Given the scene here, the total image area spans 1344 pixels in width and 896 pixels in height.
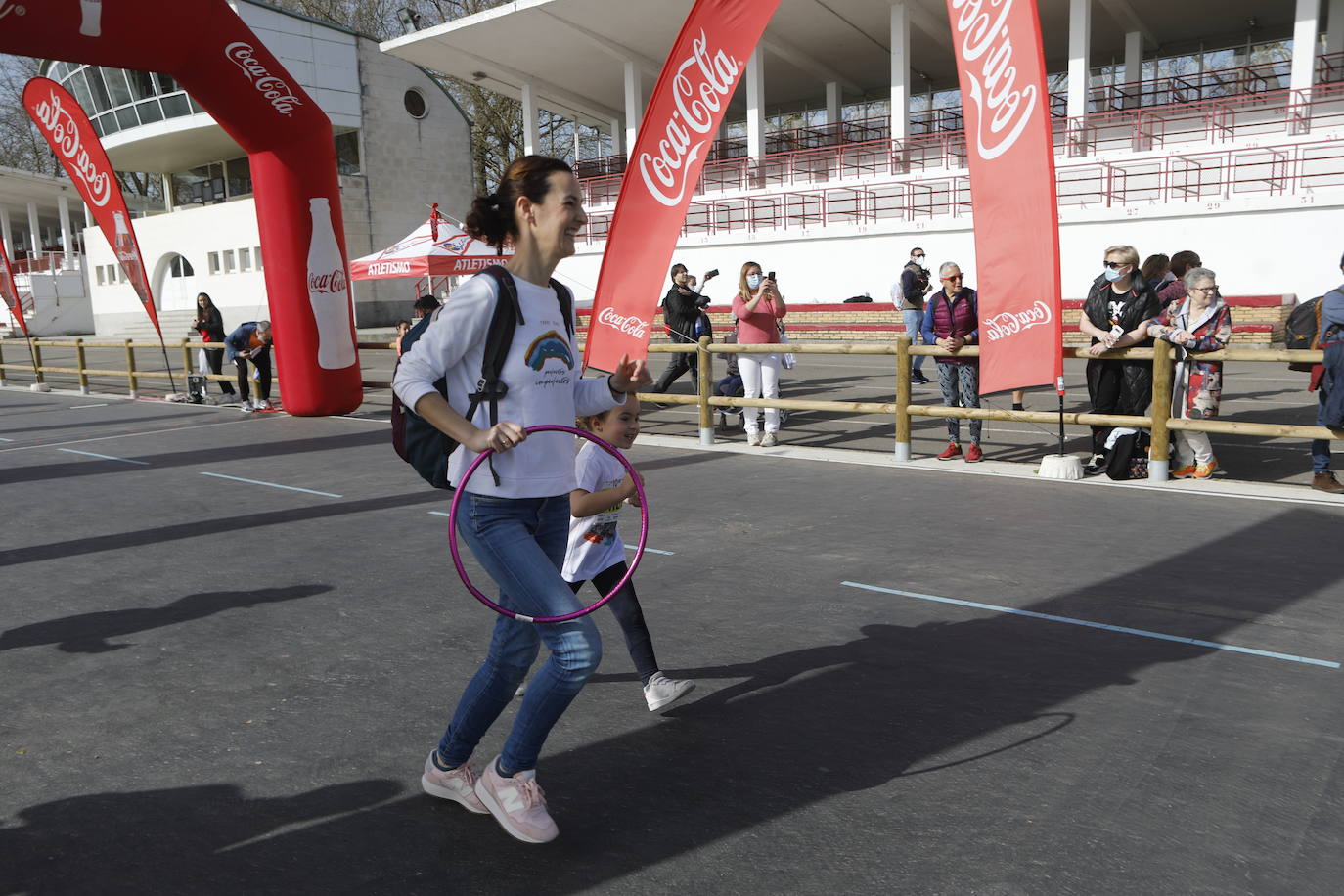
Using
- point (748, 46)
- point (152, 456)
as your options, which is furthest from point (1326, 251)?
point (152, 456)

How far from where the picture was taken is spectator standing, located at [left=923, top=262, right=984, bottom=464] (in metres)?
9.81

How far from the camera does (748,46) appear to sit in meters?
8.39

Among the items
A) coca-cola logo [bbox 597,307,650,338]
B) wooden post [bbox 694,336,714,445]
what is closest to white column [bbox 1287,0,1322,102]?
wooden post [bbox 694,336,714,445]

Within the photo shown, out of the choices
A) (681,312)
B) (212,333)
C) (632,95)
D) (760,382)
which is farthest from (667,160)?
(632,95)

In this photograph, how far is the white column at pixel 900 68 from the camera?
104 ft

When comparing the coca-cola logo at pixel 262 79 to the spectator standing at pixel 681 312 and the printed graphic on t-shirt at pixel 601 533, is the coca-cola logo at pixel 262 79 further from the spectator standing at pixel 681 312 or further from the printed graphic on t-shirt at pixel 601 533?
the printed graphic on t-shirt at pixel 601 533

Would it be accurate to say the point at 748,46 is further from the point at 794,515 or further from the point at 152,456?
the point at 152,456

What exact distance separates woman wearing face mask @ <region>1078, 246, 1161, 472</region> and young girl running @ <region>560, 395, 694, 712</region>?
603cm

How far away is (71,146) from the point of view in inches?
584

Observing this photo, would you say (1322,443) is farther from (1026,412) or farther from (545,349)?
(545,349)

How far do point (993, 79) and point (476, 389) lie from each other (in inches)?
258

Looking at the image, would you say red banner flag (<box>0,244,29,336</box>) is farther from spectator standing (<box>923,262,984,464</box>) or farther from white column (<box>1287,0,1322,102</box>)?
white column (<box>1287,0,1322,102</box>)

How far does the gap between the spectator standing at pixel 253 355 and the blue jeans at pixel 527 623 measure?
14.1 m

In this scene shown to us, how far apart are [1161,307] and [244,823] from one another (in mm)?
8301
